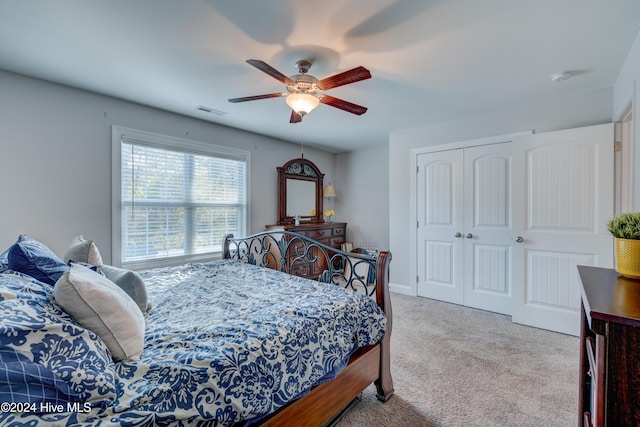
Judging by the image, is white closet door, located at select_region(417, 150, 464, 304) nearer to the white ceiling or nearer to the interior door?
the interior door

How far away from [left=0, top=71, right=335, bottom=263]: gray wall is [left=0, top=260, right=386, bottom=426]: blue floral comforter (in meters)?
1.57

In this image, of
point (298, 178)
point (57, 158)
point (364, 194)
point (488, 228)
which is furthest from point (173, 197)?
point (488, 228)

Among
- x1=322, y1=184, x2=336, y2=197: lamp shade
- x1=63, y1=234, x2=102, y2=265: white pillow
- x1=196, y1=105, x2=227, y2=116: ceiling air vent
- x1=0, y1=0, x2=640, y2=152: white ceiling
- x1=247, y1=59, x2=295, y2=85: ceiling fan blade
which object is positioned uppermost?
x1=196, y1=105, x2=227, y2=116: ceiling air vent

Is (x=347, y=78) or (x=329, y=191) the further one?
(x=329, y=191)

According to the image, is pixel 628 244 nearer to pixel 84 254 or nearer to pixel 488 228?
pixel 488 228

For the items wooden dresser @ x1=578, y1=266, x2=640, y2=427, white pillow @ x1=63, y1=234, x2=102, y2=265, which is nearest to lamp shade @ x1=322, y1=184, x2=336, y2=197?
white pillow @ x1=63, y1=234, x2=102, y2=265

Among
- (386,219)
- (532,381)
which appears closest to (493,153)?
(386,219)

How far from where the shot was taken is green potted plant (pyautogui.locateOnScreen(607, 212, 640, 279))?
3.73 feet

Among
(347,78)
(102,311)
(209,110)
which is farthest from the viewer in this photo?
(209,110)

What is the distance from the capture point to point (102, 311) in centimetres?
102

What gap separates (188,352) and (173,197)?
2.83m

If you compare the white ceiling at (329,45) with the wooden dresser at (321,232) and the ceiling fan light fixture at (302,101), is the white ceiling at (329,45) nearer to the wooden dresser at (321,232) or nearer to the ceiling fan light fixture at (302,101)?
the ceiling fan light fixture at (302,101)

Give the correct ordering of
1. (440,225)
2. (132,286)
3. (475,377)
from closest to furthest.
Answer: (132,286)
(475,377)
(440,225)

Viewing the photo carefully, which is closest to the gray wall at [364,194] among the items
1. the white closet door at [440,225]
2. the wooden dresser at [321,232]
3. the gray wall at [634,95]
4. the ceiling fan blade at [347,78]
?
the wooden dresser at [321,232]
